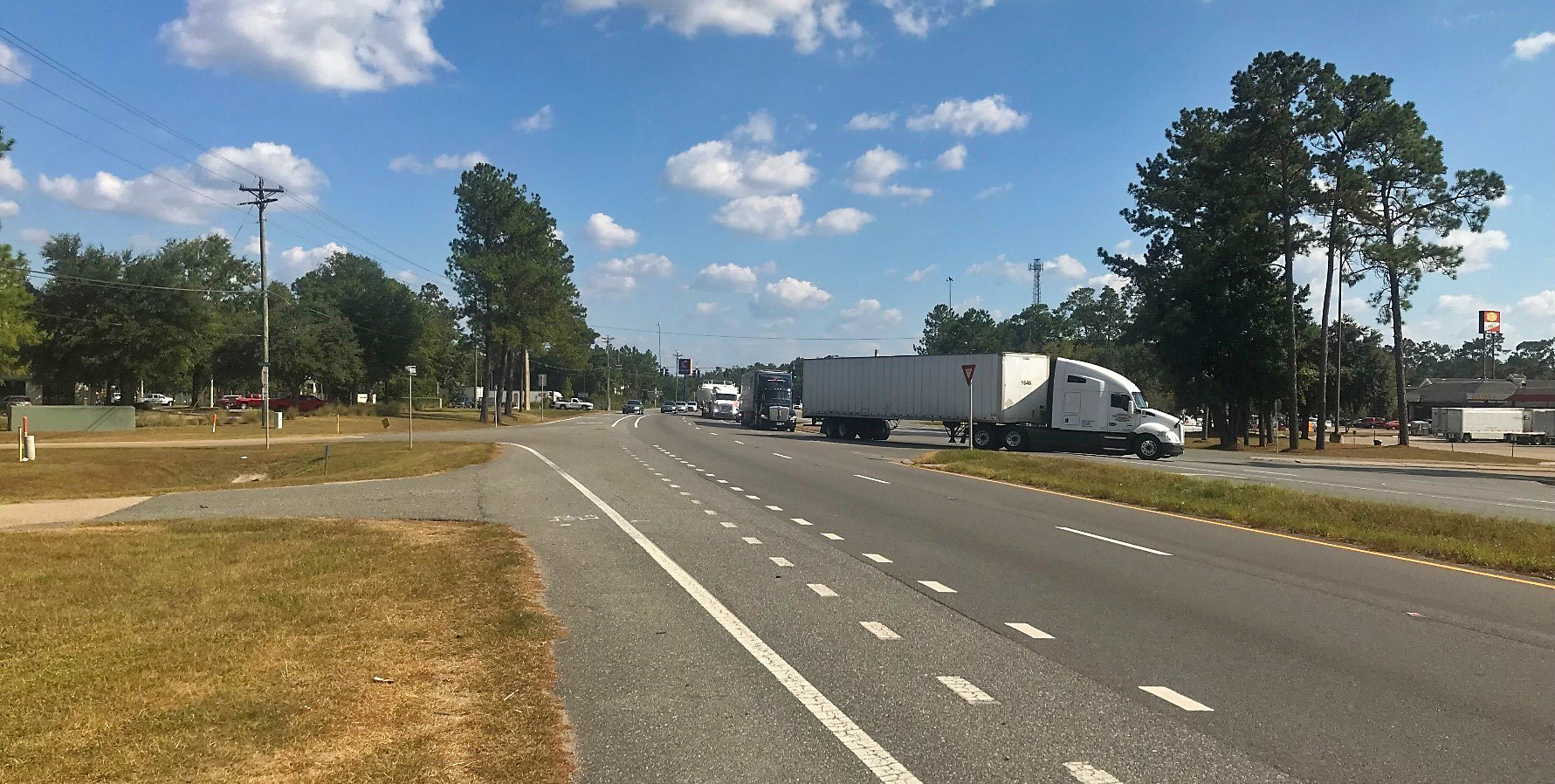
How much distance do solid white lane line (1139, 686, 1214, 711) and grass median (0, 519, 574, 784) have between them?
3.51 metres

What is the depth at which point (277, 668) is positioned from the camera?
6070 mm

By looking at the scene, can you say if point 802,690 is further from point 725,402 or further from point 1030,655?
point 725,402

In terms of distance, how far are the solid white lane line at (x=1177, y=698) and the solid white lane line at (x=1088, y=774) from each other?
1.29 meters

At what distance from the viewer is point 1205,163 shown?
49.1 meters

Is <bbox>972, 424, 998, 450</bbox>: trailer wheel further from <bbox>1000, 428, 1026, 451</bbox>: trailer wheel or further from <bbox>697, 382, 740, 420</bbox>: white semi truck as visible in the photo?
<bbox>697, 382, 740, 420</bbox>: white semi truck

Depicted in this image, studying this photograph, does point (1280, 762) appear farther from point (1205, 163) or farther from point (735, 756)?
point (1205, 163)

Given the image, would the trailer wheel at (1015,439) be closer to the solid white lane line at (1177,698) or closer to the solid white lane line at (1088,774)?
the solid white lane line at (1177,698)

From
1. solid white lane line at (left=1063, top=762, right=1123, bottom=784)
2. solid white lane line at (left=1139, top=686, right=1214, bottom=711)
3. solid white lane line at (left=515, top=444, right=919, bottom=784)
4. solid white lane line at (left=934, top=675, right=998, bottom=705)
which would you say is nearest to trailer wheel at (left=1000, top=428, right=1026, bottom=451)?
solid white lane line at (left=515, top=444, right=919, bottom=784)

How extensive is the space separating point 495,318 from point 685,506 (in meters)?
52.9

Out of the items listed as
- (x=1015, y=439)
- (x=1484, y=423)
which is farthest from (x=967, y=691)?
(x=1484, y=423)

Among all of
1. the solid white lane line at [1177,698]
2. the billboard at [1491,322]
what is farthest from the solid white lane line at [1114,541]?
the billboard at [1491,322]

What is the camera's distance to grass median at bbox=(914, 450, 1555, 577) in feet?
39.4

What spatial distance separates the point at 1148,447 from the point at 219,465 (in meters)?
32.8

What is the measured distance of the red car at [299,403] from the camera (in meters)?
70.6
